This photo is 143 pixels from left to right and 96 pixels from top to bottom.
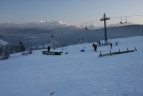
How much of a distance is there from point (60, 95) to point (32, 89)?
2060 millimetres

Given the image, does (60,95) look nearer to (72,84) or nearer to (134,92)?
(72,84)

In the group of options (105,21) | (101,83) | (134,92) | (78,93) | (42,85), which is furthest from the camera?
(105,21)

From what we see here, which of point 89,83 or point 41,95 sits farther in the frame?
point 89,83

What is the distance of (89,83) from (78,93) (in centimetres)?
125

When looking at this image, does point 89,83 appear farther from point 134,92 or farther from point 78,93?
point 134,92

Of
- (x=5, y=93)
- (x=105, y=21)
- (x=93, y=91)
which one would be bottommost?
(x=5, y=93)

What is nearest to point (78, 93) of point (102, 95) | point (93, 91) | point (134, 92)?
point (93, 91)

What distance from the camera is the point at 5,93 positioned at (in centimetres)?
664

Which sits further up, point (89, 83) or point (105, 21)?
point (105, 21)

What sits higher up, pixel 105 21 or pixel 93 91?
pixel 105 21

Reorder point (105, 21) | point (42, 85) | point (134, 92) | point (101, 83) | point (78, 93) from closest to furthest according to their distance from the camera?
point (134, 92) < point (78, 93) < point (101, 83) < point (42, 85) < point (105, 21)

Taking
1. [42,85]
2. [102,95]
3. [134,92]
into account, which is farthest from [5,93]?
[134,92]

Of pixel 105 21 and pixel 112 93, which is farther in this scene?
pixel 105 21

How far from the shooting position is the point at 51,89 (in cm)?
648
